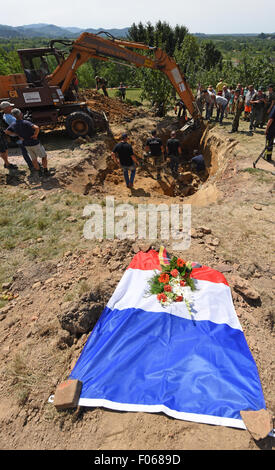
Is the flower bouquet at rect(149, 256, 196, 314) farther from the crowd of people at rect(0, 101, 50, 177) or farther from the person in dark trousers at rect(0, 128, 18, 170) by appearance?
the person in dark trousers at rect(0, 128, 18, 170)

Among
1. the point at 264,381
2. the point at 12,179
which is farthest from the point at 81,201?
the point at 264,381

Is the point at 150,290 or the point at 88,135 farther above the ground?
the point at 88,135

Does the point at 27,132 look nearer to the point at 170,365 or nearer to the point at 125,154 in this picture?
the point at 125,154

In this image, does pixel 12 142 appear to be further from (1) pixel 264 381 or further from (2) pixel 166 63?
(1) pixel 264 381

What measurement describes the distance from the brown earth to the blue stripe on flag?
172 millimetres

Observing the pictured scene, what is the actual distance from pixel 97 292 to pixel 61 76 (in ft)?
30.7

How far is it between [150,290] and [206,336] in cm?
100

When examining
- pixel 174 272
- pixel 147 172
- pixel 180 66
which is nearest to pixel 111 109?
pixel 180 66

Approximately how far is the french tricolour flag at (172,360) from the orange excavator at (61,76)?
8315 millimetres

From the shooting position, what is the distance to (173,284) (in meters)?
3.61

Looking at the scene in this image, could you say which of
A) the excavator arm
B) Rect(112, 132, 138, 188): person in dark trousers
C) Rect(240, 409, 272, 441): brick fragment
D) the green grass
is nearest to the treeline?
the excavator arm

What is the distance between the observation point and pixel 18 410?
101 inches
